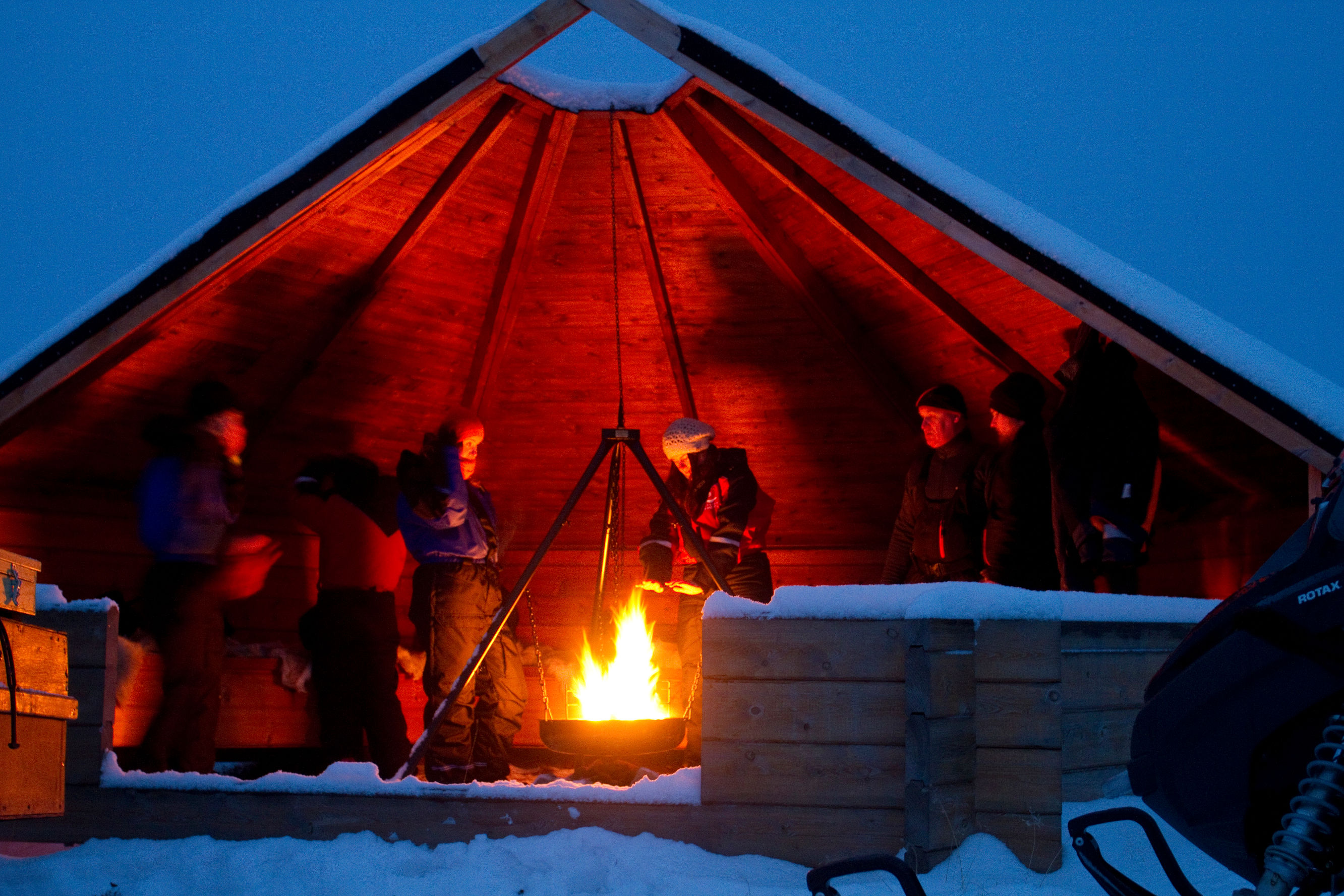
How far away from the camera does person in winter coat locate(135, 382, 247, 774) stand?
4.61m

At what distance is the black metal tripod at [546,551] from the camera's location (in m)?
4.45

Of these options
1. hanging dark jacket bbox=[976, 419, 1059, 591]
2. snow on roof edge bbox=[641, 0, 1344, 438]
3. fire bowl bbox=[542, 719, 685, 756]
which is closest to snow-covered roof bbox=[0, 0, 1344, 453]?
snow on roof edge bbox=[641, 0, 1344, 438]

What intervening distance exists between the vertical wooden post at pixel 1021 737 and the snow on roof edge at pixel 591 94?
11.5 ft

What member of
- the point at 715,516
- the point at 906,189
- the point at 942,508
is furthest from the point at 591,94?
the point at 942,508

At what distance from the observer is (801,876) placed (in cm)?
346

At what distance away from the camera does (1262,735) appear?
5.78 feet

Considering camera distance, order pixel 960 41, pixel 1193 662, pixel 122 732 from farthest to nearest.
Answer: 1. pixel 960 41
2. pixel 122 732
3. pixel 1193 662

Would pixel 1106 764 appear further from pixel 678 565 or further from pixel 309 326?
pixel 309 326

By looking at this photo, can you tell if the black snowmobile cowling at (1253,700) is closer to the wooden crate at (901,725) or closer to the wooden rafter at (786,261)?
the wooden crate at (901,725)

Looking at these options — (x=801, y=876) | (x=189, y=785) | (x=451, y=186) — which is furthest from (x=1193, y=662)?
(x=451, y=186)

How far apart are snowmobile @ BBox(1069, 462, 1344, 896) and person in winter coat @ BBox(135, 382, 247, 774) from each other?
12.5 feet

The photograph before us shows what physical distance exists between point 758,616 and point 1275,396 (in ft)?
6.59

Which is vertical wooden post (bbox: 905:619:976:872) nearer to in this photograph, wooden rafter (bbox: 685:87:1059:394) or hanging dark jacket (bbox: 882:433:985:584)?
hanging dark jacket (bbox: 882:433:985:584)

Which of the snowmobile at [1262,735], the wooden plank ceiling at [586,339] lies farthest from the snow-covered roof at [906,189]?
the snowmobile at [1262,735]
